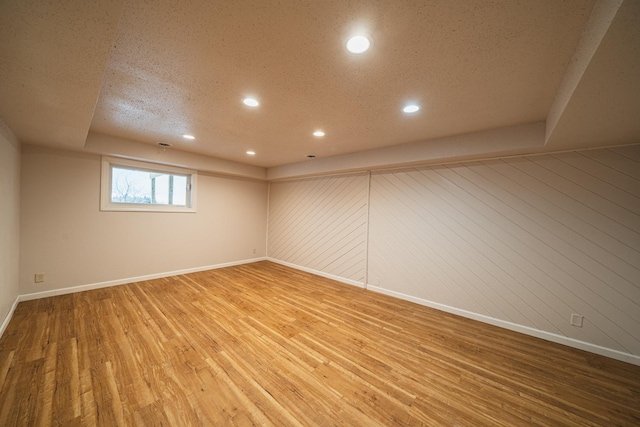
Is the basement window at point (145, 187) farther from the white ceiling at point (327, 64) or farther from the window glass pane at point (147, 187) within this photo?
the white ceiling at point (327, 64)

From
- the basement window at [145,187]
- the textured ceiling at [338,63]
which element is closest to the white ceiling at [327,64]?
the textured ceiling at [338,63]

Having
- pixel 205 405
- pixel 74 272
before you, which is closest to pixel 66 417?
pixel 205 405

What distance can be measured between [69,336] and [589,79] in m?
4.73

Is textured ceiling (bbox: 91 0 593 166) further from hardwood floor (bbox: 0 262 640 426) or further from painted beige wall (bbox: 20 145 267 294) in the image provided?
hardwood floor (bbox: 0 262 640 426)

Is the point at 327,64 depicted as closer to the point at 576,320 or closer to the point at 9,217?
the point at 576,320

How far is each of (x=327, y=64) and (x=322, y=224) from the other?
3585 millimetres

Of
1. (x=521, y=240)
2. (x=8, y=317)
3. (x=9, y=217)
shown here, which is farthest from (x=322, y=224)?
(x=8, y=317)

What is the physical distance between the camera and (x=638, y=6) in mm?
Answer: 810

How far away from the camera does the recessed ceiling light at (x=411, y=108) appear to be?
7.01 ft

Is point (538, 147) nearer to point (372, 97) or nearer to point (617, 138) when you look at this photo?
point (617, 138)

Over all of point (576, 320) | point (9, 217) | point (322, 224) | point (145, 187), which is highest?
point (145, 187)

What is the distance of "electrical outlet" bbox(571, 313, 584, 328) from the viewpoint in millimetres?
2428

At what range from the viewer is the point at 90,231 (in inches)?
140

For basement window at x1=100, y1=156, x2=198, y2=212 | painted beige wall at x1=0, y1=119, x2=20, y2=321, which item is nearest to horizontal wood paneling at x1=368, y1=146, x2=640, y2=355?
basement window at x1=100, y1=156, x2=198, y2=212
